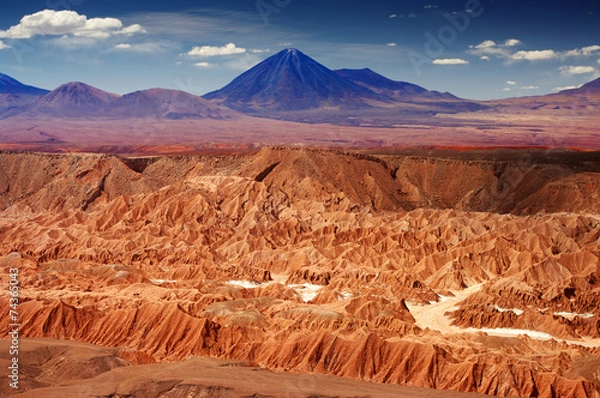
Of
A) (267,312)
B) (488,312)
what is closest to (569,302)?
(488,312)

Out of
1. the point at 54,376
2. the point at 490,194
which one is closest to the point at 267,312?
the point at 54,376

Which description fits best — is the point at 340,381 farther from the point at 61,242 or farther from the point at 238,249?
the point at 61,242

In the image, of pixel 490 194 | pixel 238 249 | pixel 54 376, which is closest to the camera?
pixel 54 376

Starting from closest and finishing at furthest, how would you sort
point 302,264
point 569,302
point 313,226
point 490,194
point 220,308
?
point 220,308 → point 569,302 → point 302,264 → point 313,226 → point 490,194

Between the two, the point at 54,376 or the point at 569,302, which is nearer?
the point at 54,376

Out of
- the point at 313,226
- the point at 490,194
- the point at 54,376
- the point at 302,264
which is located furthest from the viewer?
the point at 490,194

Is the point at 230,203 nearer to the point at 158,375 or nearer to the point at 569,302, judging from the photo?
the point at 569,302
